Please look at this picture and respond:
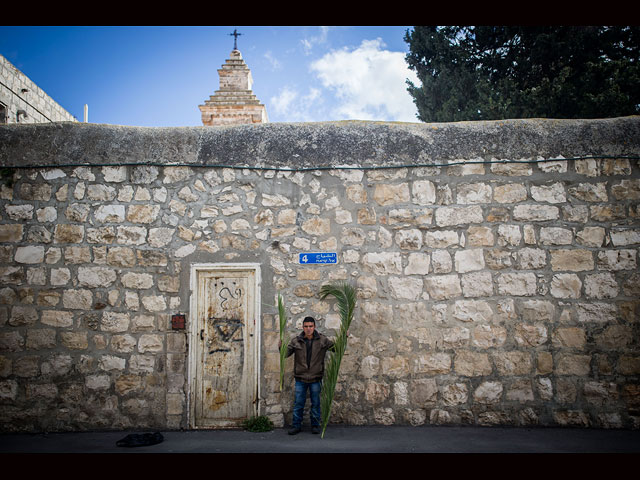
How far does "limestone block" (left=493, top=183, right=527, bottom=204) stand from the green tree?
542 centimetres

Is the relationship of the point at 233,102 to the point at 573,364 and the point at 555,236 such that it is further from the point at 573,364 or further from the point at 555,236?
the point at 573,364

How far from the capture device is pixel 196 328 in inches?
208

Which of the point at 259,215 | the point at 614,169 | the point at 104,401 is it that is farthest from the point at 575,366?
the point at 104,401

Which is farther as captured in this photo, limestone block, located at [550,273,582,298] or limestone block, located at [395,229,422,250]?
limestone block, located at [395,229,422,250]

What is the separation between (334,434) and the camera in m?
4.79

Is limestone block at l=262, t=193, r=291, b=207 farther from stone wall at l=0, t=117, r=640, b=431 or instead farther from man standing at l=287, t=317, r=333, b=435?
man standing at l=287, t=317, r=333, b=435

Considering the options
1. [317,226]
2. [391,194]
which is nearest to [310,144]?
[317,226]

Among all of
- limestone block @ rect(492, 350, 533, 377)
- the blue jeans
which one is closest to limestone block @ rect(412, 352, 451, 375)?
limestone block @ rect(492, 350, 533, 377)

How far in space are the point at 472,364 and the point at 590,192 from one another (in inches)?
95.8

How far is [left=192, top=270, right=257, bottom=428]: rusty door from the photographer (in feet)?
17.1

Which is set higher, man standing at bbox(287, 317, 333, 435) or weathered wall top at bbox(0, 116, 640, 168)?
weathered wall top at bbox(0, 116, 640, 168)

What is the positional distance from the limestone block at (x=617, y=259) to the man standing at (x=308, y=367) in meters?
3.26

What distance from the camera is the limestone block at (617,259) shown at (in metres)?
5.11

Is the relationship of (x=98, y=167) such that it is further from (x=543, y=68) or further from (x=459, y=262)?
(x=543, y=68)
